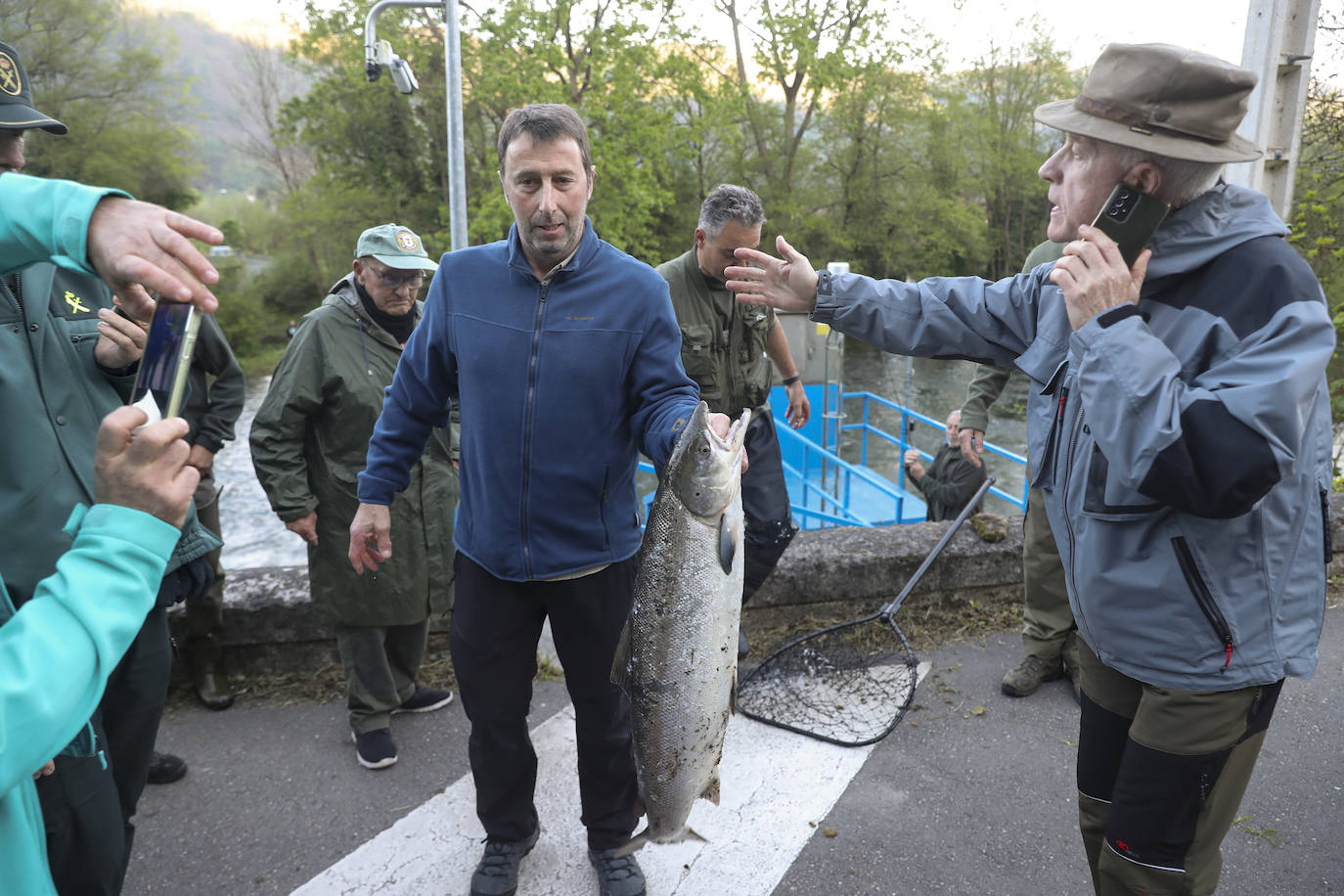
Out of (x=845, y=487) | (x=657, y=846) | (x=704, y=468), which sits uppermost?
(x=704, y=468)

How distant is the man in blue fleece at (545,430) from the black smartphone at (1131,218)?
126 cm

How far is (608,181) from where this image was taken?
1229 inches

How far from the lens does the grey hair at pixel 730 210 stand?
4.50 m

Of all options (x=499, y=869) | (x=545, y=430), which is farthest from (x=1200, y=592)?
(x=499, y=869)

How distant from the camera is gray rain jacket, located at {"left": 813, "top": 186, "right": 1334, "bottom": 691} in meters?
2.01

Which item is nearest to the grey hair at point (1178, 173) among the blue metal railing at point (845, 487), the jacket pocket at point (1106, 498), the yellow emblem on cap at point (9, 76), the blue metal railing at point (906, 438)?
the jacket pocket at point (1106, 498)

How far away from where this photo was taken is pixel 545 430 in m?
2.87

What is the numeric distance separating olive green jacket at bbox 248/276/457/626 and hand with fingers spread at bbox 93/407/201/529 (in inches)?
107

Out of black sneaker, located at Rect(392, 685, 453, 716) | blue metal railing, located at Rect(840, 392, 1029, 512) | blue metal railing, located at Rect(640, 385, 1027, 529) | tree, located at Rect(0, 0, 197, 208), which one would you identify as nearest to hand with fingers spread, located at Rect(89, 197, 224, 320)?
black sneaker, located at Rect(392, 685, 453, 716)

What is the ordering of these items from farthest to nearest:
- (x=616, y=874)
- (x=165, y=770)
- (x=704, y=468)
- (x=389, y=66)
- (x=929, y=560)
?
(x=389, y=66) → (x=929, y=560) → (x=165, y=770) → (x=616, y=874) → (x=704, y=468)

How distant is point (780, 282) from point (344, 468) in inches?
90.6

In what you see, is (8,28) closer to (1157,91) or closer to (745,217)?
(745,217)

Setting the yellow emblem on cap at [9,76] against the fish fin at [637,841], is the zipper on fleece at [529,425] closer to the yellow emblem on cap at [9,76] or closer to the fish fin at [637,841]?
the fish fin at [637,841]

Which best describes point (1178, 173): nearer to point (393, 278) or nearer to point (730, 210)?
point (730, 210)
